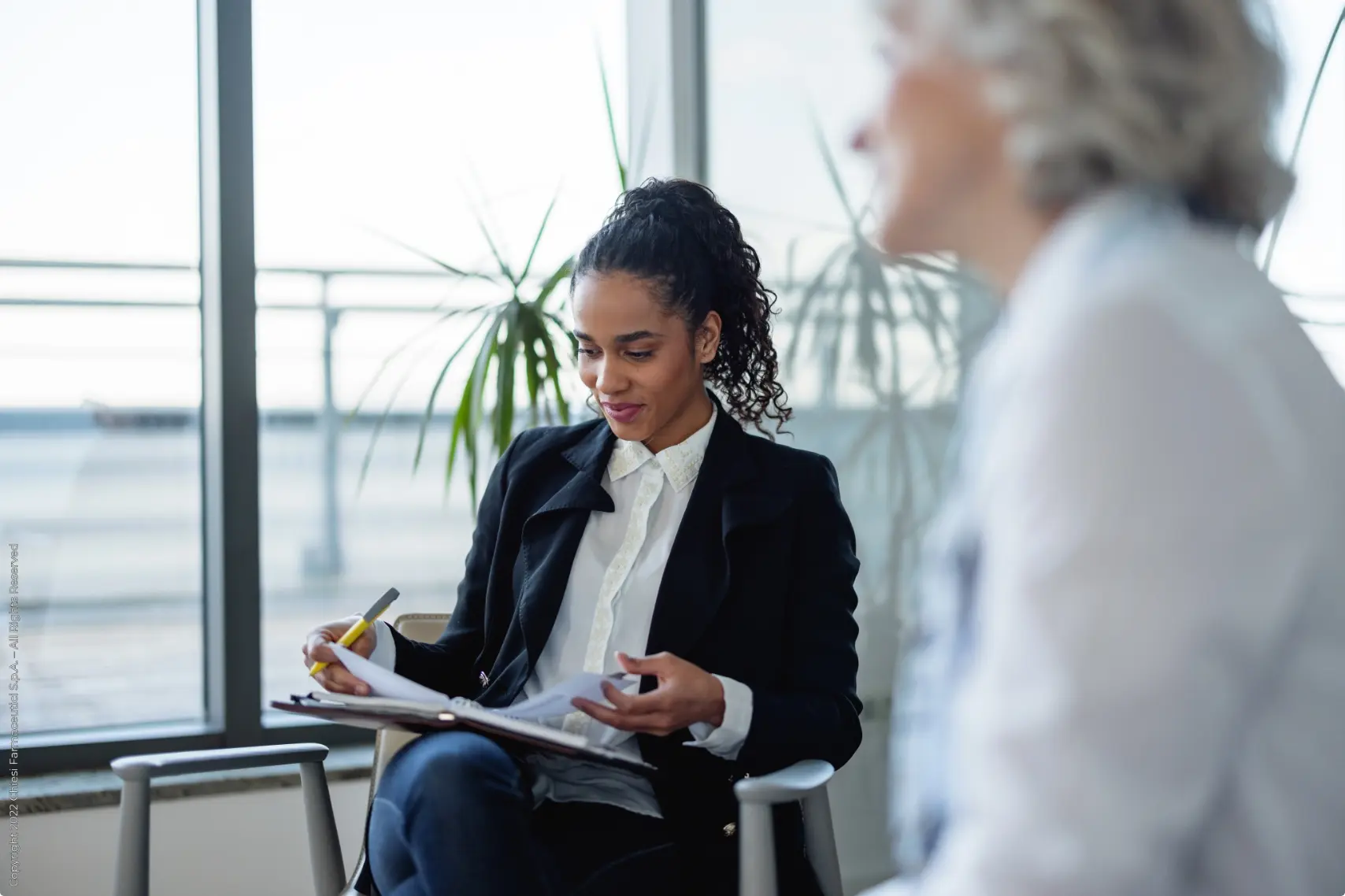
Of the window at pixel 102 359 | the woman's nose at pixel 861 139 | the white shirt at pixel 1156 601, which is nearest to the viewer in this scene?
the white shirt at pixel 1156 601

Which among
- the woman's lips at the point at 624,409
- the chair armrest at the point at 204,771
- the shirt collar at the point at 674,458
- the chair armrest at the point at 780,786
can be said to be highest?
the woman's lips at the point at 624,409

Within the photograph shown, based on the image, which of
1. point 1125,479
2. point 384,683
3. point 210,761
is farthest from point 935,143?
point 210,761

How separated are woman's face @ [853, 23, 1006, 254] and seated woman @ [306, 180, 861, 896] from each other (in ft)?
2.97

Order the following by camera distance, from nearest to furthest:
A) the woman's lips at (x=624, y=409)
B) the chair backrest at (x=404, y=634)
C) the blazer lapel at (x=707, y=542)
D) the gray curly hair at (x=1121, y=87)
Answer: the gray curly hair at (x=1121, y=87) → the blazer lapel at (x=707, y=542) → the woman's lips at (x=624, y=409) → the chair backrest at (x=404, y=634)

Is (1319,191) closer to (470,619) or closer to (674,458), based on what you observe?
(674,458)

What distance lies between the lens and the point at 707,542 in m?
1.79

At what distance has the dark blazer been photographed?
1660 millimetres

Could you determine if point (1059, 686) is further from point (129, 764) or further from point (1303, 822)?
point (129, 764)

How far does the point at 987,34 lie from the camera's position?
2.15 feet

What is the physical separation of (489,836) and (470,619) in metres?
0.58

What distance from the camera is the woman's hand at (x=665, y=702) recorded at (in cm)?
150

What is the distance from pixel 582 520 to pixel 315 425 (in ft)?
4.04

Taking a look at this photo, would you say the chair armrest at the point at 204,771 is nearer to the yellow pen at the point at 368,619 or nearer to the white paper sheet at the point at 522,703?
the yellow pen at the point at 368,619

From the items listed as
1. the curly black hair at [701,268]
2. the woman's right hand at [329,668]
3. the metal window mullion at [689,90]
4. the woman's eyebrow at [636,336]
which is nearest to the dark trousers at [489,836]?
the woman's right hand at [329,668]
